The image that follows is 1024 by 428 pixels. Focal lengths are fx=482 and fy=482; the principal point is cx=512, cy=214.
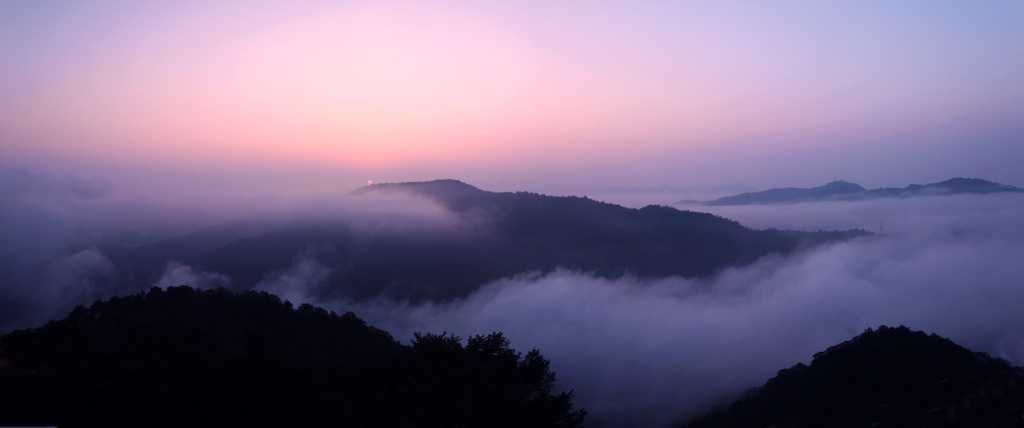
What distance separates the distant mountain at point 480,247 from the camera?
12188 centimetres

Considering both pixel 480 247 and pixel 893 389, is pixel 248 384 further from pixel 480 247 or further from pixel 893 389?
pixel 480 247

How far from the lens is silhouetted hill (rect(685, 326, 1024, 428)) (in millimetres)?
29547

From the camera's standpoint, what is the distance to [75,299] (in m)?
126

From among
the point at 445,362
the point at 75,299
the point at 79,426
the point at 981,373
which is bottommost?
the point at 75,299

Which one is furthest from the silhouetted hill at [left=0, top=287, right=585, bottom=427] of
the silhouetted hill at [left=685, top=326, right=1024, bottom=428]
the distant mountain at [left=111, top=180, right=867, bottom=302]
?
the distant mountain at [left=111, top=180, right=867, bottom=302]

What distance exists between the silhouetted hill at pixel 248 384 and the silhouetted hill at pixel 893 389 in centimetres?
2324

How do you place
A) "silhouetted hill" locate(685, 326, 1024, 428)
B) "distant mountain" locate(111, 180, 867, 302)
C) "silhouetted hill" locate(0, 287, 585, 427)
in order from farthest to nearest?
1. "distant mountain" locate(111, 180, 867, 302)
2. "silhouetted hill" locate(685, 326, 1024, 428)
3. "silhouetted hill" locate(0, 287, 585, 427)

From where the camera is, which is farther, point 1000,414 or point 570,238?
point 570,238

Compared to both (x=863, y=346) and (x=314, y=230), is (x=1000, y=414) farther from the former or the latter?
(x=314, y=230)

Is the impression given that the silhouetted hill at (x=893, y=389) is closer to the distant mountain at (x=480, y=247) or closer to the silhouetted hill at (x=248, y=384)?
→ the silhouetted hill at (x=248, y=384)

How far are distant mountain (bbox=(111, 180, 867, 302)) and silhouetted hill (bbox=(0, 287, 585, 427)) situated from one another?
92.6 meters

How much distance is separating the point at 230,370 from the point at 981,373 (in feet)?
155

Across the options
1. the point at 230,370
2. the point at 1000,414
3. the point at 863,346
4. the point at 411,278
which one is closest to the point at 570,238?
the point at 411,278

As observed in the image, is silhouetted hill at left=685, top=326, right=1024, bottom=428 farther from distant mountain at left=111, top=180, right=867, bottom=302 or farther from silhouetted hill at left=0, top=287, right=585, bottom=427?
distant mountain at left=111, top=180, right=867, bottom=302
